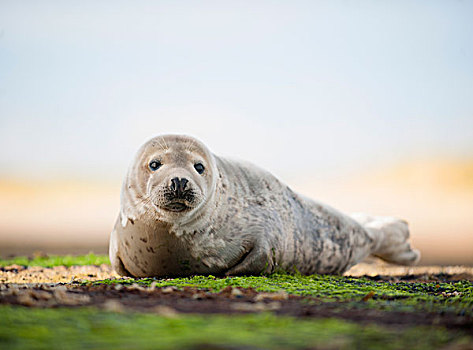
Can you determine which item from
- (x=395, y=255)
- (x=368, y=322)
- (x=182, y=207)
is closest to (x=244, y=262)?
(x=182, y=207)

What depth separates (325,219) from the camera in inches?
258

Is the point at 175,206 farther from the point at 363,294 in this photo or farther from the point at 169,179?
the point at 363,294

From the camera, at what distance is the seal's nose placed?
450 cm

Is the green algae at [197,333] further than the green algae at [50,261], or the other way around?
the green algae at [50,261]

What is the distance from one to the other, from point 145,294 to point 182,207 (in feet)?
4.51

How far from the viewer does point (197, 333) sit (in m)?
2.21

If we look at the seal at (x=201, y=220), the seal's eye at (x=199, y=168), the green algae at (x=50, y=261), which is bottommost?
the green algae at (x=50, y=261)

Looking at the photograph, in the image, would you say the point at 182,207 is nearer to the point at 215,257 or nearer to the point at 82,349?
the point at 215,257

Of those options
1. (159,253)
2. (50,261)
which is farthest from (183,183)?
(50,261)

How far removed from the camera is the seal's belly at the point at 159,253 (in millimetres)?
4945

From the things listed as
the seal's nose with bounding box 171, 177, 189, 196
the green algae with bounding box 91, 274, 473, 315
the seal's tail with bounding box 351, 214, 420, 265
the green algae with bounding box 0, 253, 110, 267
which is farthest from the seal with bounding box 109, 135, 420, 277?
the green algae with bounding box 0, 253, 110, 267

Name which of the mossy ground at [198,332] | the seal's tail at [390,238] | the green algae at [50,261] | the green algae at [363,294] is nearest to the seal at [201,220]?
the green algae at [363,294]

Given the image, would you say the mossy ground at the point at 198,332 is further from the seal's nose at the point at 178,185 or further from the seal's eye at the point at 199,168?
the seal's eye at the point at 199,168

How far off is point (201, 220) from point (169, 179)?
2.09 feet
